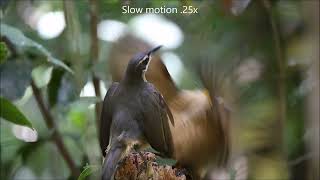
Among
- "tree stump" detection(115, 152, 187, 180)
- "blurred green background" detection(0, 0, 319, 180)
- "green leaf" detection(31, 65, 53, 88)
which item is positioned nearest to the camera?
"tree stump" detection(115, 152, 187, 180)

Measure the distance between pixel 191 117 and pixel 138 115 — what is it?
0.23ft

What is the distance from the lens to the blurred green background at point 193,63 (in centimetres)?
76

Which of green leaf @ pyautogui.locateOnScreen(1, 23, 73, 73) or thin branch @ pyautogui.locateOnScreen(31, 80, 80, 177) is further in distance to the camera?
thin branch @ pyautogui.locateOnScreen(31, 80, 80, 177)

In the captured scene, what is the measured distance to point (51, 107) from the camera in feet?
3.08

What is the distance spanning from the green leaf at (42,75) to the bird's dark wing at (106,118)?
241 mm

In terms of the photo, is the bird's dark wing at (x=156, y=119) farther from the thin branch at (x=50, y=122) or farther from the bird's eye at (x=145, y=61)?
the thin branch at (x=50, y=122)

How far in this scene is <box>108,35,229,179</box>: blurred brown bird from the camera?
26.3 inches

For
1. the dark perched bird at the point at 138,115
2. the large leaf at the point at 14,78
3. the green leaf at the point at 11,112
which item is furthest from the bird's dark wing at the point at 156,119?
the large leaf at the point at 14,78

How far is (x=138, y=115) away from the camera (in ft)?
2.17

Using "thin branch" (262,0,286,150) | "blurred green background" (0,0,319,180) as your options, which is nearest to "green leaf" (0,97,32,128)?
"blurred green background" (0,0,319,180)

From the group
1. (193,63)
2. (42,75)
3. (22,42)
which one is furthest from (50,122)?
(193,63)

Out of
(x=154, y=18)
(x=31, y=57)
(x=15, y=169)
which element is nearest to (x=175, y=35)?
(x=154, y=18)

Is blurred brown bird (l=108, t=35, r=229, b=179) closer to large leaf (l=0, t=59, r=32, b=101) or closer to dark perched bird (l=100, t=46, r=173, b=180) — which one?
dark perched bird (l=100, t=46, r=173, b=180)

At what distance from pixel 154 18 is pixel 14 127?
38cm
